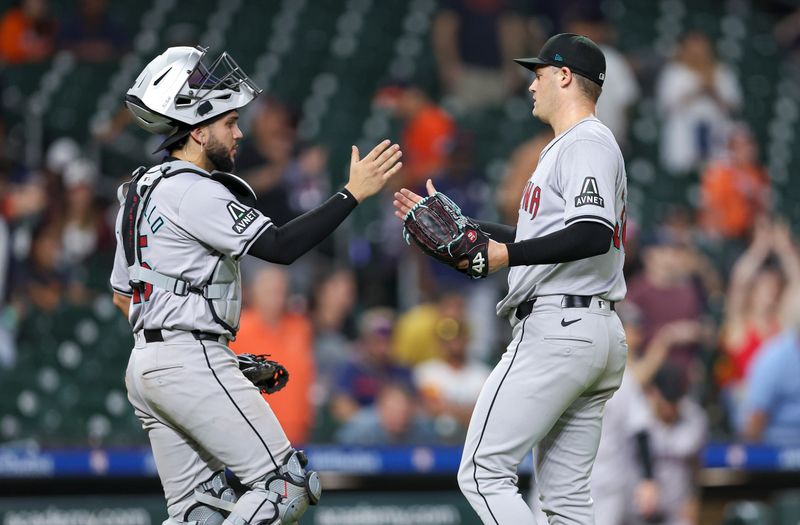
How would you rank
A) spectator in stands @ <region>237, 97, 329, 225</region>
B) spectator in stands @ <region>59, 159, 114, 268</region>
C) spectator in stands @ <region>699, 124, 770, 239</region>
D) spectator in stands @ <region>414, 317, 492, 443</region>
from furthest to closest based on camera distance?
1. spectator in stands @ <region>699, 124, 770, 239</region>
2. spectator in stands @ <region>59, 159, 114, 268</region>
3. spectator in stands @ <region>237, 97, 329, 225</region>
4. spectator in stands @ <region>414, 317, 492, 443</region>

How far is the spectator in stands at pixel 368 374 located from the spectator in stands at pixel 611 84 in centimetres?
255

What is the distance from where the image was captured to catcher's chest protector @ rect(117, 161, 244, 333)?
4.04 metres

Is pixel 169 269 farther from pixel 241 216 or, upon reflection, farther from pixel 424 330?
pixel 424 330

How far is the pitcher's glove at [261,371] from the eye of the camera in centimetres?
434

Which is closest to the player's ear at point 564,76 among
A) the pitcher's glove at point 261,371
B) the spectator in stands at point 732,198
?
the pitcher's glove at point 261,371

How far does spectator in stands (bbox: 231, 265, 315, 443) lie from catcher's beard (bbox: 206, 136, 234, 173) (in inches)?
115

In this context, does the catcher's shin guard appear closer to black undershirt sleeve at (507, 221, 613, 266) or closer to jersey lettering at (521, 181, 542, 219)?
black undershirt sleeve at (507, 221, 613, 266)

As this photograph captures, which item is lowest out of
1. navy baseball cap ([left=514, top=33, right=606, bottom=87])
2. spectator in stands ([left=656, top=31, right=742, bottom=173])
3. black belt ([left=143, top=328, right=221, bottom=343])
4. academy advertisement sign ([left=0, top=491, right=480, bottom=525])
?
academy advertisement sign ([left=0, top=491, right=480, bottom=525])

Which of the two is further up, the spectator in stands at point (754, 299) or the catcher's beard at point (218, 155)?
the catcher's beard at point (218, 155)

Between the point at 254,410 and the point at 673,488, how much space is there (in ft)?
12.0

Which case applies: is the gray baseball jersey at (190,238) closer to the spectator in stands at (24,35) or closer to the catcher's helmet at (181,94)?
the catcher's helmet at (181,94)

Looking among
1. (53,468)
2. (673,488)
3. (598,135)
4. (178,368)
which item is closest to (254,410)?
(178,368)

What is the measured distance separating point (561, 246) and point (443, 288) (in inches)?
182

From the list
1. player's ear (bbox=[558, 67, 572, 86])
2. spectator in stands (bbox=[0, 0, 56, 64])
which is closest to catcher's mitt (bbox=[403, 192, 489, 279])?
player's ear (bbox=[558, 67, 572, 86])
